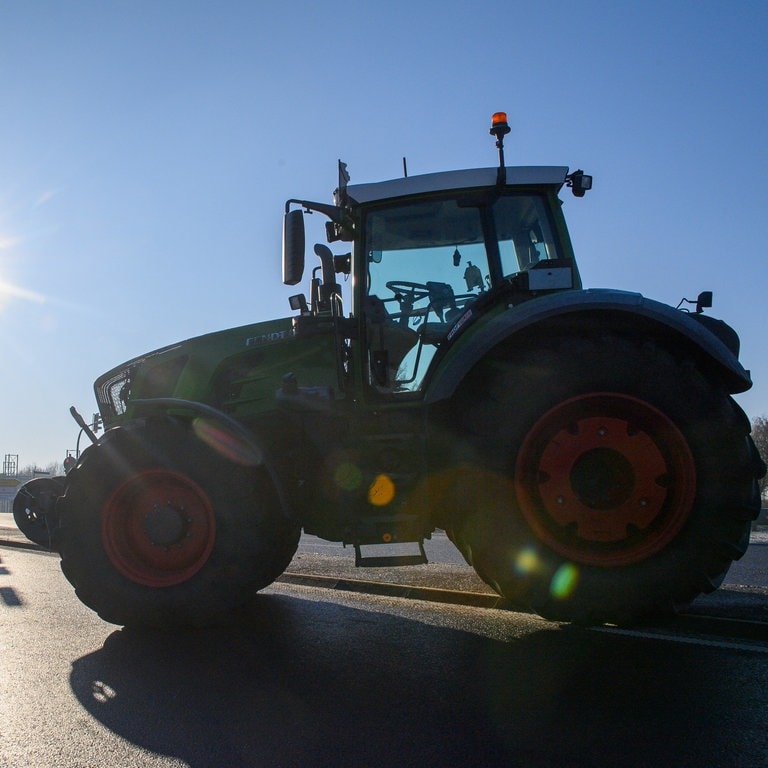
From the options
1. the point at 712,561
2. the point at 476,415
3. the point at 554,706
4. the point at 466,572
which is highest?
the point at 476,415

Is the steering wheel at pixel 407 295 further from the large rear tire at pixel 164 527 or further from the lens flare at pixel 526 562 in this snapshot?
the lens flare at pixel 526 562

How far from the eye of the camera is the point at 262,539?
4414mm

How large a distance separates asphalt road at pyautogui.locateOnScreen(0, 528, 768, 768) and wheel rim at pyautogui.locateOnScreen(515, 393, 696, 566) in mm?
612

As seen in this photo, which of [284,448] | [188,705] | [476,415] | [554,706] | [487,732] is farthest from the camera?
[284,448]

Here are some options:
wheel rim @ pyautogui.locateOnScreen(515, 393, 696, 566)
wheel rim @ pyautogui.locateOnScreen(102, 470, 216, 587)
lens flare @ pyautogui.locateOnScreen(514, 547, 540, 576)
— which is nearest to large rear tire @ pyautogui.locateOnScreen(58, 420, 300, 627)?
wheel rim @ pyautogui.locateOnScreen(102, 470, 216, 587)

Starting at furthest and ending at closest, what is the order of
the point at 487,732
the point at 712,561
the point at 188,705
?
the point at 712,561 → the point at 188,705 → the point at 487,732

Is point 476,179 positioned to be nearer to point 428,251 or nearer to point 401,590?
point 428,251

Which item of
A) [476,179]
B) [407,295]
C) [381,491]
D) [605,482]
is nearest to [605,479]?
[605,482]

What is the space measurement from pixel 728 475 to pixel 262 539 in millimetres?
2624

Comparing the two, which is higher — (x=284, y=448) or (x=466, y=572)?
(x=284, y=448)

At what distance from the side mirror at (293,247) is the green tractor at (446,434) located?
0.04ft

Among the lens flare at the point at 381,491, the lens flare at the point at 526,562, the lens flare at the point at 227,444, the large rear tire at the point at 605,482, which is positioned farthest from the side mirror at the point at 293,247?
the lens flare at the point at 526,562

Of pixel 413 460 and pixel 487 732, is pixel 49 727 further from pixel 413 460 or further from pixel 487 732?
pixel 413 460

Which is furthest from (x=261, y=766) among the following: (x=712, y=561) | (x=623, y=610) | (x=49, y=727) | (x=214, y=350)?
(x=214, y=350)
